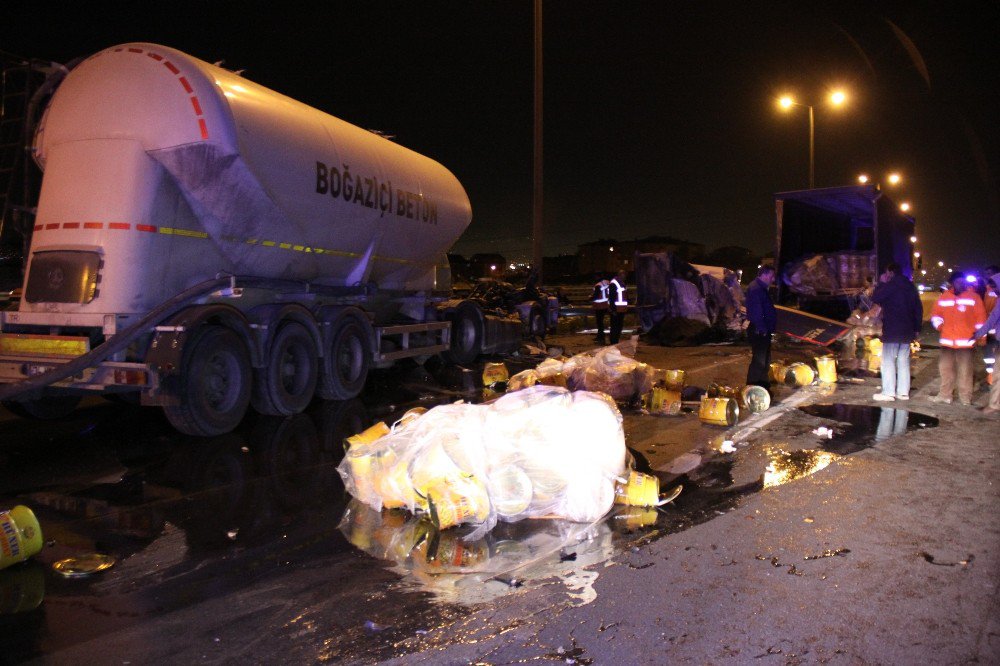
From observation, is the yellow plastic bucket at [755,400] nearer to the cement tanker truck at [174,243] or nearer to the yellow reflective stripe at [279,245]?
the cement tanker truck at [174,243]

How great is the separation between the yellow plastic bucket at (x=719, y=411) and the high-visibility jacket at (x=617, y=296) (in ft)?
28.3

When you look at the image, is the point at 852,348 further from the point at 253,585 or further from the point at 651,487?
the point at 253,585

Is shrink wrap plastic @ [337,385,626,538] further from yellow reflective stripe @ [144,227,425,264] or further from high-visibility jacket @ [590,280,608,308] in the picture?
high-visibility jacket @ [590,280,608,308]

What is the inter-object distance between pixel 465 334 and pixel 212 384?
263 inches

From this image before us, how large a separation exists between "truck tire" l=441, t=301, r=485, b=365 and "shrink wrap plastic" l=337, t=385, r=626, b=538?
8.08 meters

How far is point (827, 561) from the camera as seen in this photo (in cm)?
399

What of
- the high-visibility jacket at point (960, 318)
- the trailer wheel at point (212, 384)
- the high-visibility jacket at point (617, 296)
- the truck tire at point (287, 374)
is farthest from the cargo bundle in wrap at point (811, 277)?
the trailer wheel at point (212, 384)

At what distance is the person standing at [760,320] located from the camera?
940 cm

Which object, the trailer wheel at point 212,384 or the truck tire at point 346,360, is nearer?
the trailer wheel at point 212,384

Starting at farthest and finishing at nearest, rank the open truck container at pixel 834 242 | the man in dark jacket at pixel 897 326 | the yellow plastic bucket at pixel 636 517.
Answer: the open truck container at pixel 834 242 < the man in dark jacket at pixel 897 326 < the yellow plastic bucket at pixel 636 517

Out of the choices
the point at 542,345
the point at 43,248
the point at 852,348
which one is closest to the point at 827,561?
the point at 43,248

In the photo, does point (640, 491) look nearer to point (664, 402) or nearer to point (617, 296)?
point (664, 402)

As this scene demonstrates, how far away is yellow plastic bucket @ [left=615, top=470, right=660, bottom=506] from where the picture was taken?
4938 mm

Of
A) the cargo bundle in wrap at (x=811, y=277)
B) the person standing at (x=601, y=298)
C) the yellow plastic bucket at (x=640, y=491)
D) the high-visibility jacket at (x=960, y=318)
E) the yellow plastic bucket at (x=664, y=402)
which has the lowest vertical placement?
the yellow plastic bucket at (x=640, y=491)
